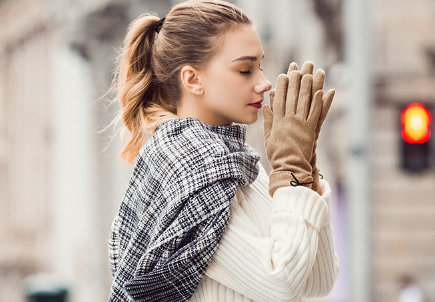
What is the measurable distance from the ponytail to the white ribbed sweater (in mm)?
427

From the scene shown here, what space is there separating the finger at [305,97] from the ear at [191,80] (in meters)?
0.31

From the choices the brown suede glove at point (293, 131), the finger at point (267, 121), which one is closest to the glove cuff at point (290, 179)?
the brown suede glove at point (293, 131)

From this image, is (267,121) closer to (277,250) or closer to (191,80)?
(191,80)

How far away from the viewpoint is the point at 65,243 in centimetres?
991

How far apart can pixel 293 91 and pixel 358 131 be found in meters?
→ 3.63

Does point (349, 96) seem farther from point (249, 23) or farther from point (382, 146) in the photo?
point (249, 23)

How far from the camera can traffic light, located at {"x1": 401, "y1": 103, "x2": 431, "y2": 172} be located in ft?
19.4

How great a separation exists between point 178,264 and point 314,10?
21.9ft

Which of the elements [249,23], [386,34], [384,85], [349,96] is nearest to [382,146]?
[384,85]

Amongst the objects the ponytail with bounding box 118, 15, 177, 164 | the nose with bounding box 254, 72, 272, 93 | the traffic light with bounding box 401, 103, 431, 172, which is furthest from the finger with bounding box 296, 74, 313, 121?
the traffic light with bounding box 401, 103, 431, 172

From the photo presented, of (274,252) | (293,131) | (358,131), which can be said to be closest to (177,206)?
(274,252)

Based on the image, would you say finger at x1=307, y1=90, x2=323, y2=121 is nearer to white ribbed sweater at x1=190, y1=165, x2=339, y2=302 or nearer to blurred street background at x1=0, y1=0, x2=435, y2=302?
white ribbed sweater at x1=190, y1=165, x2=339, y2=302

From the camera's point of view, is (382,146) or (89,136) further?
(89,136)

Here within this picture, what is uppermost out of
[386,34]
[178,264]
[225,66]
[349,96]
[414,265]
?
[386,34]
